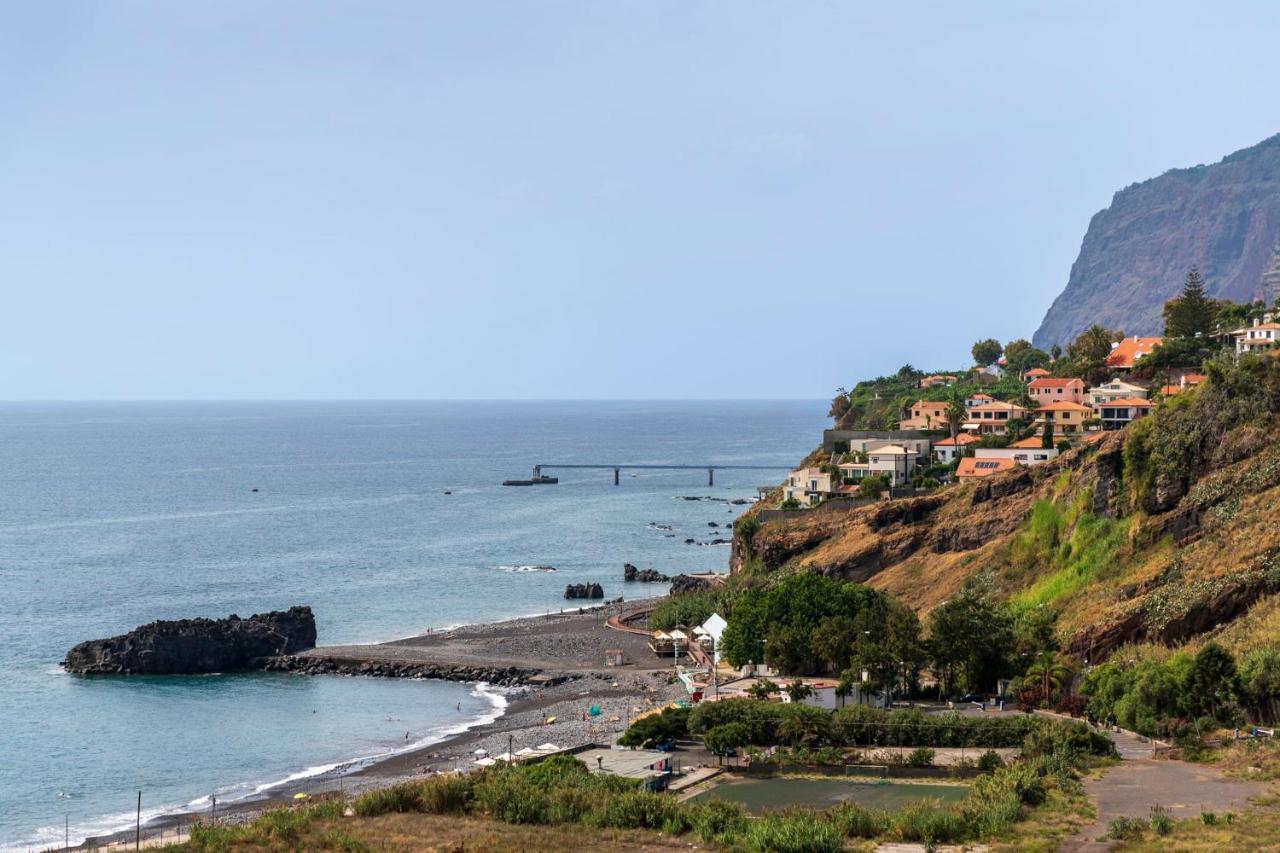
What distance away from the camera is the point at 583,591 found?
10850cm

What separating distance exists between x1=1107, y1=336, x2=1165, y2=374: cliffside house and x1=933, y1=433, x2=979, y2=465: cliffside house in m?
20.5

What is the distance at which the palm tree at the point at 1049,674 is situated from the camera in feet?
187

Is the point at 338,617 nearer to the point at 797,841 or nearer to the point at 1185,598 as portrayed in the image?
the point at 1185,598

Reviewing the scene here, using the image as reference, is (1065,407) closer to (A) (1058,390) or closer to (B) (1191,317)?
(A) (1058,390)

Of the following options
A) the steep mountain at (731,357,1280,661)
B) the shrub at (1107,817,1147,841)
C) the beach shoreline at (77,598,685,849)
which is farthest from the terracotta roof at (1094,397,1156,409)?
the shrub at (1107,817,1147,841)

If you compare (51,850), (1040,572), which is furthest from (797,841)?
(1040,572)

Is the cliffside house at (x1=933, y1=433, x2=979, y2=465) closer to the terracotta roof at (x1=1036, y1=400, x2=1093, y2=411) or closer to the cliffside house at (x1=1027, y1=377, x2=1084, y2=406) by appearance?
the terracotta roof at (x1=1036, y1=400, x2=1093, y2=411)

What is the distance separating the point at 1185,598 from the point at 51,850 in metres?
44.6

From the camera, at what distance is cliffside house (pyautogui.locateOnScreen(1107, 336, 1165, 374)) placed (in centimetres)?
11981

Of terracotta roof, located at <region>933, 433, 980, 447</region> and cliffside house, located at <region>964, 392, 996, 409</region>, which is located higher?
cliffside house, located at <region>964, 392, 996, 409</region>

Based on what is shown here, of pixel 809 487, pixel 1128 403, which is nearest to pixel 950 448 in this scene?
pixel 809 487

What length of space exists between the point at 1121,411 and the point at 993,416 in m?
14.3

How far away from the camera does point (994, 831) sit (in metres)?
39.5

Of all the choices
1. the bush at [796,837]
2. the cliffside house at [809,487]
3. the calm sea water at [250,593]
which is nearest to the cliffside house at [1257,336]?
the cliffside house at [809,487]
